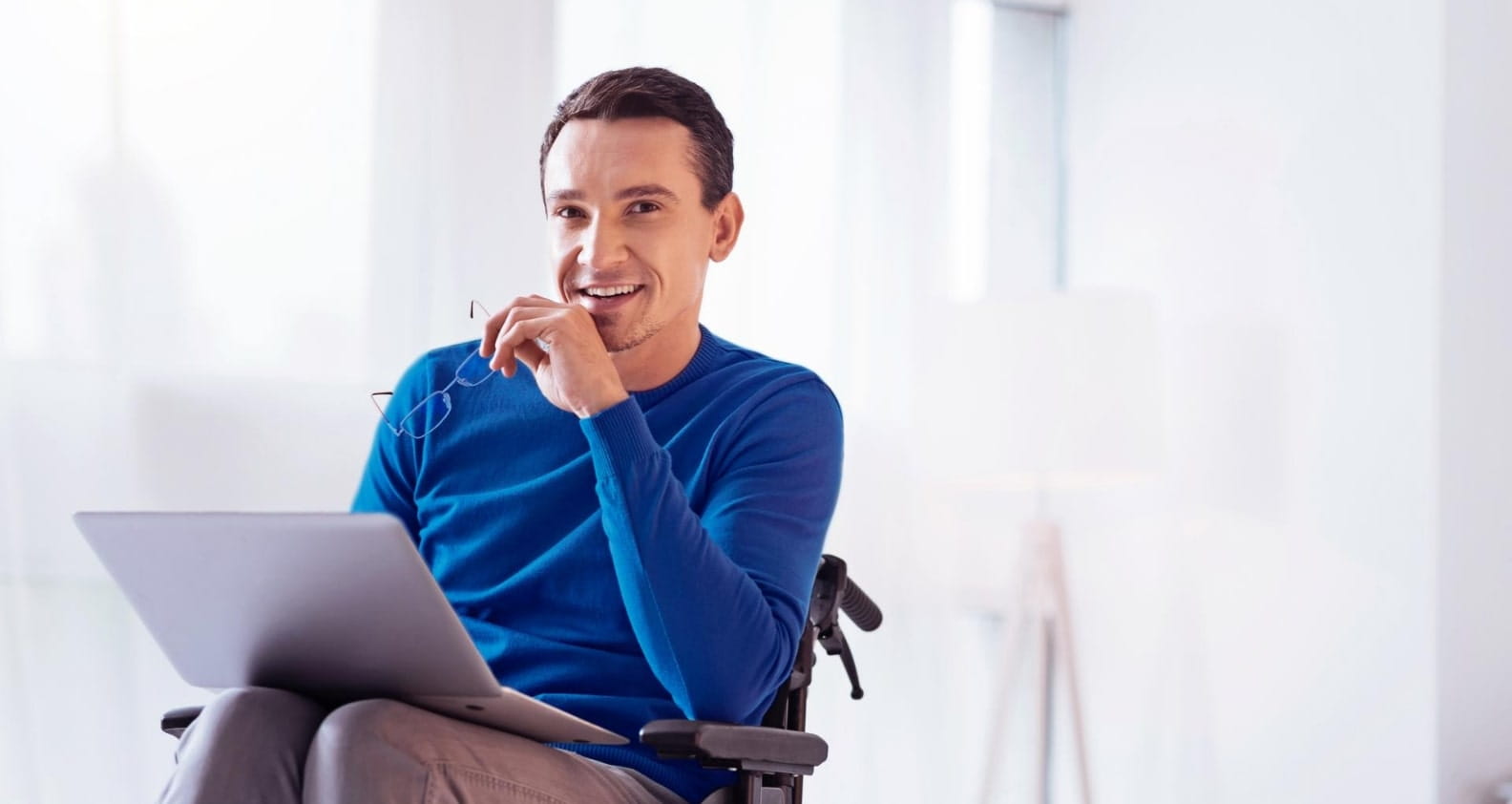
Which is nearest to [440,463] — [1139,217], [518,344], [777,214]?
[518,344]

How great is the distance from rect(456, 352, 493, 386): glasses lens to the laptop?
47 centimetres

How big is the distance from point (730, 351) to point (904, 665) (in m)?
1.48

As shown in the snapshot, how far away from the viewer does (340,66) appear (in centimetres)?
269

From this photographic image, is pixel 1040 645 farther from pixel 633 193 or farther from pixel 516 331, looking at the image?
pixel 516 331

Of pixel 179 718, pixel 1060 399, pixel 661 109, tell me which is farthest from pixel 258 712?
pixel 1060 399

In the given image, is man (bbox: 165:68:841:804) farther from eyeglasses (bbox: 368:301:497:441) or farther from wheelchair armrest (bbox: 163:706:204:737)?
wheelchair armrest (bbox: 163:706:204:737)

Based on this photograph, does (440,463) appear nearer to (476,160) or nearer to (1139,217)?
(476,160)

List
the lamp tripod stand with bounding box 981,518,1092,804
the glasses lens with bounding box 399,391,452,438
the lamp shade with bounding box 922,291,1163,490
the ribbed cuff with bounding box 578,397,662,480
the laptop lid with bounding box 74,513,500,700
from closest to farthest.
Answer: the laptop lid with bounding box 74,513,500,700 < the ribbed cuff with bounding box 578,397,662,480 < the glasses lens with bounding box 399,391,452,438 < the lamp shade with bounding box 922,291,1163,490 < the lamp tripod stand with bounding box 981,518,1092,804

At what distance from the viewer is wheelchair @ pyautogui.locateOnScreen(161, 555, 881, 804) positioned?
4.38ft

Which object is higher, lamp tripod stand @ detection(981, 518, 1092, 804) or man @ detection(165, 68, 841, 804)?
man @ detection(165, 68, 841, 804)

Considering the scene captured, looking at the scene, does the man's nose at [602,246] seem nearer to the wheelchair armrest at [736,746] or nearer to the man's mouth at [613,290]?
the man's mouth at [613,290]

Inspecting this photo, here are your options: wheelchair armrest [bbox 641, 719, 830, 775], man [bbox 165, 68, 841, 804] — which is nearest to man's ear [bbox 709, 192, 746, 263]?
man [bbox 165, 68, 841, 804]

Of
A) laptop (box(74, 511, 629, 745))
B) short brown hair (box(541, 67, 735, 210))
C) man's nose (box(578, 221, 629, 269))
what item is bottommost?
laptop (box(74, 511, 629, 745))

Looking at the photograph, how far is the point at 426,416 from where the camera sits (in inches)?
69.4
